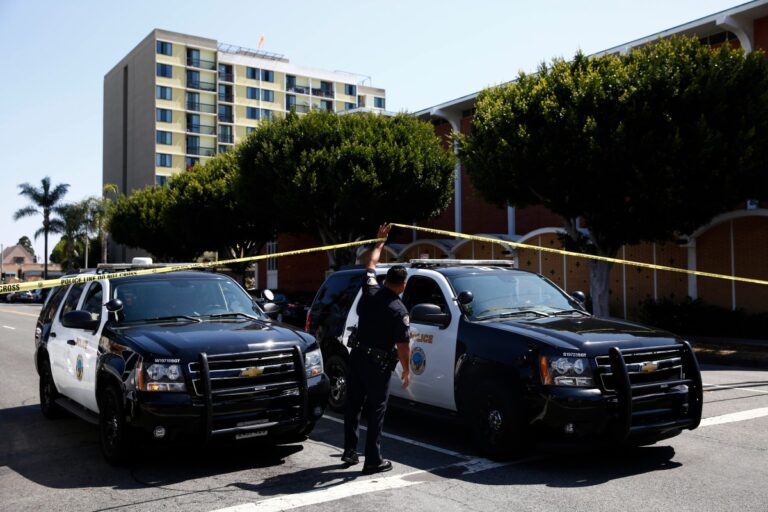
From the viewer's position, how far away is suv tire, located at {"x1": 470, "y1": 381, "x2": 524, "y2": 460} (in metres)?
6.41

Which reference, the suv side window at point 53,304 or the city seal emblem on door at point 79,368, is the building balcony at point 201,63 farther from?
the city seal emblem on door at point 79,368

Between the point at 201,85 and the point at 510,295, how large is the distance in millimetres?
76835

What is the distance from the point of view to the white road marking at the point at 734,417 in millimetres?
8469

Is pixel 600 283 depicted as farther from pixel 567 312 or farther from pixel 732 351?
pixel 567 312

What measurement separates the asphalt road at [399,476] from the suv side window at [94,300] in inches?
55.4

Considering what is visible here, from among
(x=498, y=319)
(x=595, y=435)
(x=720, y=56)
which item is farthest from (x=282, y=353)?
(x=720, y=56)

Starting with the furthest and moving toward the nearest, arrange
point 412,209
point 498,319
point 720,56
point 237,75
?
point 237,75, point 412,209, point 720,56, point 498,319

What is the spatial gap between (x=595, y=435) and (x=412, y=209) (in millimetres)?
23271

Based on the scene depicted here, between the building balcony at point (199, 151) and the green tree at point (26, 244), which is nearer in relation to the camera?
the building balcony at point (199, 151)

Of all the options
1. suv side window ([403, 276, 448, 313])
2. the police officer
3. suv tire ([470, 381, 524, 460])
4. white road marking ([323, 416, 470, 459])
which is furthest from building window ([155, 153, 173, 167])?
suv tire ([470, 381, 524, 460])

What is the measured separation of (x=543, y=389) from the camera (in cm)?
623

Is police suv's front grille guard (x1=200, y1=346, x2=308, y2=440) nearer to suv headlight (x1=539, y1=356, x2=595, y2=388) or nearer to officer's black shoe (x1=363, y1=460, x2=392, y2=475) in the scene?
officer's black shoe (x1=363, y1=460, x2=392, y2=475)

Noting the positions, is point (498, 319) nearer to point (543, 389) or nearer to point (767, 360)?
point (543, 389)

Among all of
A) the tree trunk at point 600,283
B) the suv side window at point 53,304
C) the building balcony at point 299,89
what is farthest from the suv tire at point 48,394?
the building balcony at point 299,89
